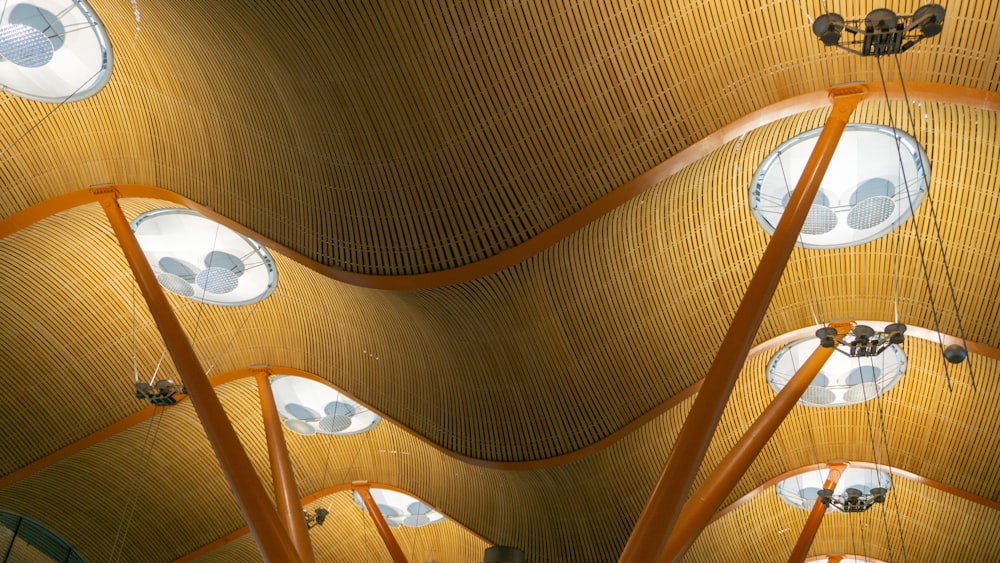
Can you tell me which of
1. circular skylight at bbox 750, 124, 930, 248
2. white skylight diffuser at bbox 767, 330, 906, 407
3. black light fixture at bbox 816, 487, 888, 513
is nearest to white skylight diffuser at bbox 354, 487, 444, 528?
white skylight diffuser at bbox 767, 330, 906, 407

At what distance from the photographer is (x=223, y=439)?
43.4 ft

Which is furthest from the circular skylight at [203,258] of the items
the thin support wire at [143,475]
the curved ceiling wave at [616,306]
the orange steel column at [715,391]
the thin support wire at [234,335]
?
the orange steel column at [715,391]

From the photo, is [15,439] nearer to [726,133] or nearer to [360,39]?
[360,39]

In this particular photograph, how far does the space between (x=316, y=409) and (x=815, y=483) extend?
46.3 ft

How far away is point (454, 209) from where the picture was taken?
14.1m

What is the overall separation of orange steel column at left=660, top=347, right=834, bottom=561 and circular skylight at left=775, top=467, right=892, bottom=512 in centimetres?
750

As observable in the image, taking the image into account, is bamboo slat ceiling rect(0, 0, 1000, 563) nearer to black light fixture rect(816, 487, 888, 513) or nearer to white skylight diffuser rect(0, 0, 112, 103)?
white skylight diffuser rect(0, 0, 112, 103)

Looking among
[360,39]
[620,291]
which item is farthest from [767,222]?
[360,39]

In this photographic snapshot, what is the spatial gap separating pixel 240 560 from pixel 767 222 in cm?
2023

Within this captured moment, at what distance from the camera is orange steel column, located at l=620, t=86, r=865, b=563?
36.8 feet

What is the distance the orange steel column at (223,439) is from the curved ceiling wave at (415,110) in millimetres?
2066

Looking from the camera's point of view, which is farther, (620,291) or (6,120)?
(620,291)

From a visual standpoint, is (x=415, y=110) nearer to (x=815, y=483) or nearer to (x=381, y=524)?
(x=381, y=524)

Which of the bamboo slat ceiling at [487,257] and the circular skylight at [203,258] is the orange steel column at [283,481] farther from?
the circular skylight at [203,258]
